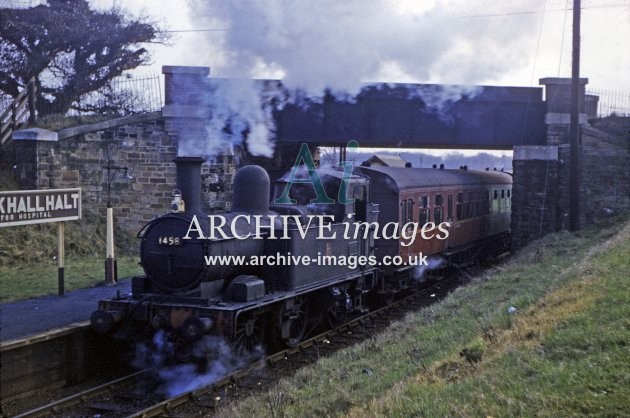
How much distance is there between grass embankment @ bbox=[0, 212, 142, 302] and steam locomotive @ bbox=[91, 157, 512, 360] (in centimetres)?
416

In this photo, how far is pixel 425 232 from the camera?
14883 millimetres

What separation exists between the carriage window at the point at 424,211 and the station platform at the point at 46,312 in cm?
654

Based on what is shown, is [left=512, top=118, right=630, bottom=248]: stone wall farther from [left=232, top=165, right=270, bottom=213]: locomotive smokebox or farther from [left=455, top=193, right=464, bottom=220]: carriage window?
[left=232, top=165, right=270, bottom=213]: locomotive smokebox

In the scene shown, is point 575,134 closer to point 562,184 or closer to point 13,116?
point 562,184

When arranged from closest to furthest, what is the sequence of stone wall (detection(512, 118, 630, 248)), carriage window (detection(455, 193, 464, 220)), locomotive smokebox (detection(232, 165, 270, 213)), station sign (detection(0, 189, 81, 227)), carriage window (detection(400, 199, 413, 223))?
locomotive smokebox (detection(232, 165, 270, 213))
station sign (detection(0, 189, 81, 227))
carriage window (detection(400, 199, 413, 223))
carriage window (detection(455, 193, 464, 220))
stone wall (detection(512, 118, 630, 248))

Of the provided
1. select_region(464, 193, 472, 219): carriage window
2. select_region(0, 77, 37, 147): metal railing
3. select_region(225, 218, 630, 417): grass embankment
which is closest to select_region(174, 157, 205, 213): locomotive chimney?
select_region(225, 218, 630, 417): grass embankment

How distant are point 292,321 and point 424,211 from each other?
5.81 m

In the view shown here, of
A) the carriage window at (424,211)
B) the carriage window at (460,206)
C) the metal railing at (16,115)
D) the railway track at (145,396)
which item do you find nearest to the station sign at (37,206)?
the railway track at (145,396)

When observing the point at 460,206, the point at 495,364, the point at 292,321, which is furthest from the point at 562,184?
the point at 495,364

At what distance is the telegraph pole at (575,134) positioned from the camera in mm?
18891

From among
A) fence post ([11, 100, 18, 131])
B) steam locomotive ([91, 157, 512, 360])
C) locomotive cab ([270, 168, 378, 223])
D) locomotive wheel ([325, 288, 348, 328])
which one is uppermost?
fence post ([11, 100, 18, 131])

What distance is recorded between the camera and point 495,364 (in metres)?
6.38

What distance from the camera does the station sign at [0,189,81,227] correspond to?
10.7 m

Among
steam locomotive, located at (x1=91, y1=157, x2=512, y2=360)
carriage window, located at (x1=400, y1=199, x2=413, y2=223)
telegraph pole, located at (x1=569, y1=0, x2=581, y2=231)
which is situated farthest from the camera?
telegraph pole, located at (x1=569, y1=0, x2=581, y2=231)
